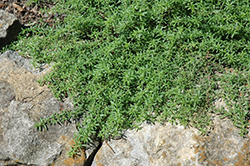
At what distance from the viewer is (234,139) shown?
315 cm

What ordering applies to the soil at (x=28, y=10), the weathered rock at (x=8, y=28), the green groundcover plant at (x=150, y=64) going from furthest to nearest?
the soil at (x=28, y=10)
the weathered rock at (x=8, y=28)
the green groundcover plant at (x=150, y=64)

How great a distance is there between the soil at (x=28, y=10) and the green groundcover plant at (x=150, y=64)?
1.07 meters

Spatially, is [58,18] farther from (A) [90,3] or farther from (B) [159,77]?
(B) [159,77]

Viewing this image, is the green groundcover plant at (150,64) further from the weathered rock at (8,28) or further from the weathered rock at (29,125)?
the weathered rock at (8,28)

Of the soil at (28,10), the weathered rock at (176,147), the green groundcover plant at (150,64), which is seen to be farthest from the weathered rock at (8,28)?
the weathered rock at (176,147)

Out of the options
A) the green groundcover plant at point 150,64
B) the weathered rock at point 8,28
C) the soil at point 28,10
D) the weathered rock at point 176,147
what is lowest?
the weathered rock at point 176,147

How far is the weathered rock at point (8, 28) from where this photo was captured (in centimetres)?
476

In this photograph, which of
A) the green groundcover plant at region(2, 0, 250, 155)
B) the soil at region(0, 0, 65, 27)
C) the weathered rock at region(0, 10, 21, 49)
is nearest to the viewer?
the green groundcover plant at region(2, 0, 250, 155)

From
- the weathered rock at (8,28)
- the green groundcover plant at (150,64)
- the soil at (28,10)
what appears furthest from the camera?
the soil at (28,10)

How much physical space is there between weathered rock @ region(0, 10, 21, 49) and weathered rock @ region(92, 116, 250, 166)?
9.83ft

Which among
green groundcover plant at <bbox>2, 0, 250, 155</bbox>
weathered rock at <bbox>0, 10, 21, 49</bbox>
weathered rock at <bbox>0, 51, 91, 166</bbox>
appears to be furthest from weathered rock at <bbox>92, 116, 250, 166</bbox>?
weathered rock at <bbox>0, 10, 21, 49</bbox>

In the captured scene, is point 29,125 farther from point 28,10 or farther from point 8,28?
point 28,10

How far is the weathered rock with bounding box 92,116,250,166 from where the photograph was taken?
10.1 feet

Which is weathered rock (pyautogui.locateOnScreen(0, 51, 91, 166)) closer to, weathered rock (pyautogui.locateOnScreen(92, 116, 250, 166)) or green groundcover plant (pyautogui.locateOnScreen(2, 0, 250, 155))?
green groundcover plant (pyautogui.locateOnScreen(2, 0, 250, 155))
